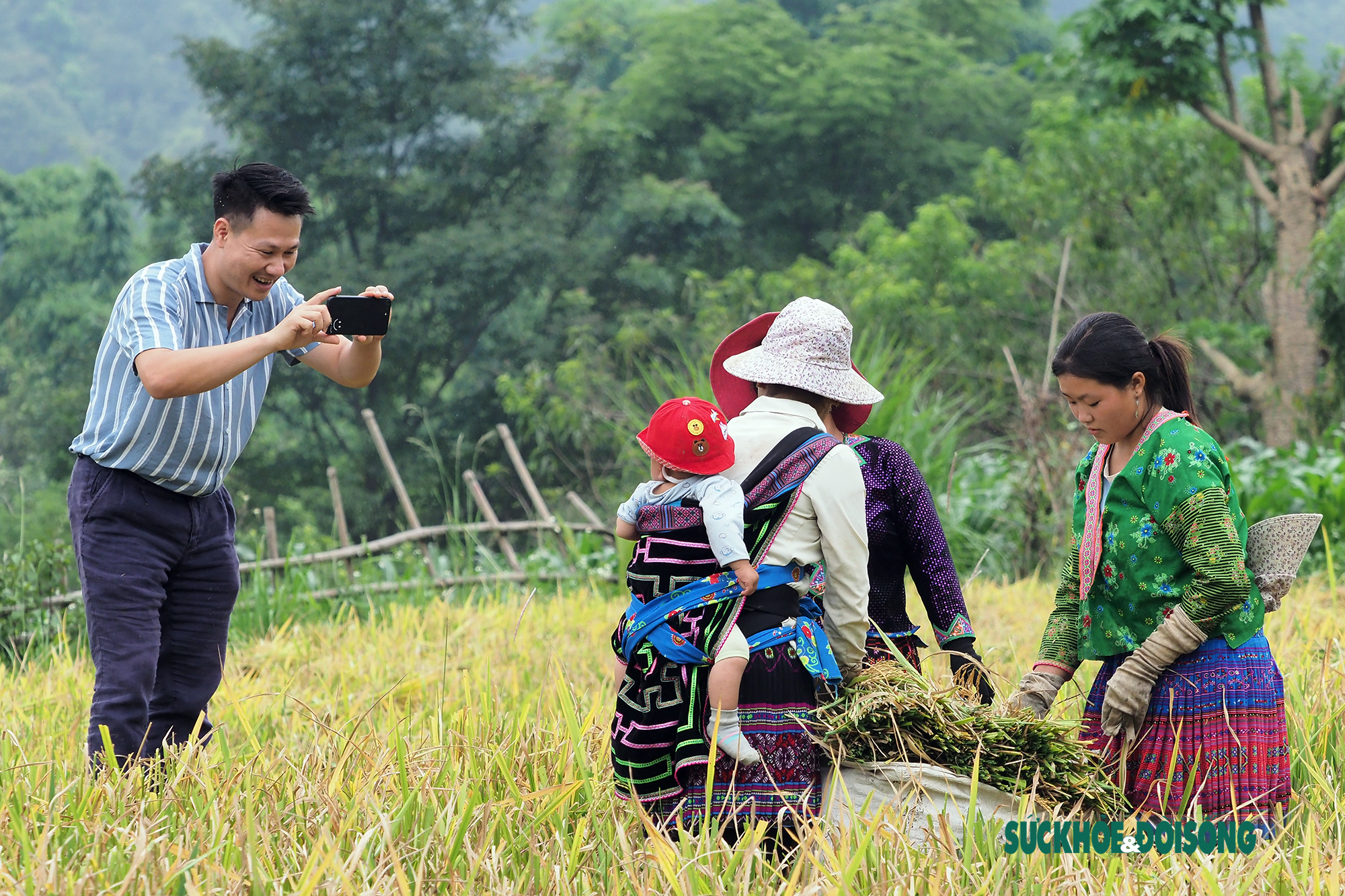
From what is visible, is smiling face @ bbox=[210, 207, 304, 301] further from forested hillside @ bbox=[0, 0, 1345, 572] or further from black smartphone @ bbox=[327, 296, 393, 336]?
forested hillside @ bbox=[0, 0, 1345, 572]

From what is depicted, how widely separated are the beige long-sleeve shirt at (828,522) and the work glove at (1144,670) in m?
0.56

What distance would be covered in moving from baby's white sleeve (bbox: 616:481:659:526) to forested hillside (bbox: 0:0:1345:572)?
714 centimetres

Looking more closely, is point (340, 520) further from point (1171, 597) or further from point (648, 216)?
point (648, 216)

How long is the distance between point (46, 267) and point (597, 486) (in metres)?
17.0

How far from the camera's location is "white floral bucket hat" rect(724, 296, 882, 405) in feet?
8.59

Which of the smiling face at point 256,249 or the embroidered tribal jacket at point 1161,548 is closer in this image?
the embroidered tribal jacket at point 1161,548

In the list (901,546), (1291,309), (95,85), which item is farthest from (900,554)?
(95,85)

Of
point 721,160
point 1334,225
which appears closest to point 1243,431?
point 1334,225

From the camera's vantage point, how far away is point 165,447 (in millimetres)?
2926

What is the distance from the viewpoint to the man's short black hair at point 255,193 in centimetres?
290

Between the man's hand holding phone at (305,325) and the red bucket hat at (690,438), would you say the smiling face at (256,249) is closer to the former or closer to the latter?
the man's hand holding phone at (305,325)

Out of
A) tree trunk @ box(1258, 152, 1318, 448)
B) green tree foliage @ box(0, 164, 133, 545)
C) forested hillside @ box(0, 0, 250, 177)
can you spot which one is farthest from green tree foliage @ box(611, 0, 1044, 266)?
forested hillside @ box(0, 0, 250, 177)

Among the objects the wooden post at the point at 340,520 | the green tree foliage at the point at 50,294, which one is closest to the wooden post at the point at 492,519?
the wooden post at the point at 340,520

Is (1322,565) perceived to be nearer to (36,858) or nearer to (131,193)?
(36,858)
